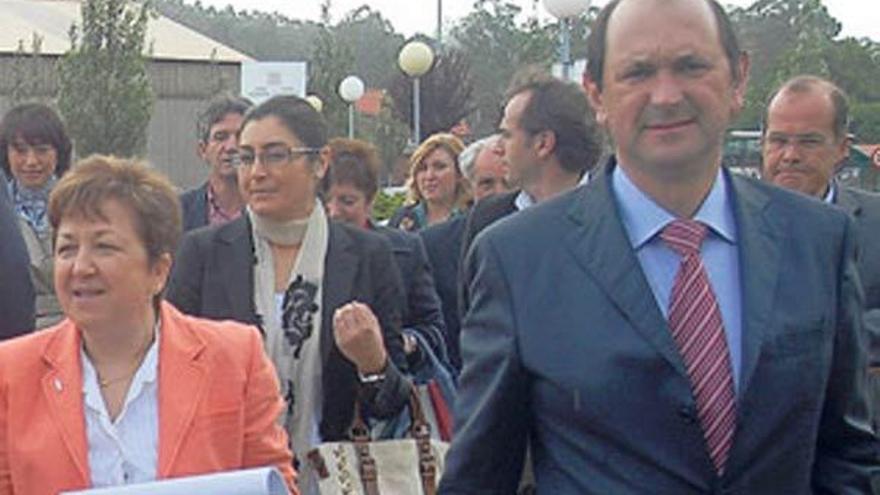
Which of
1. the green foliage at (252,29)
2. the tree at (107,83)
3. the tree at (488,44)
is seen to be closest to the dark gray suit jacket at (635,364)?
the tree at (107,83)

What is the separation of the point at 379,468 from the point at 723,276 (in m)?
1.81

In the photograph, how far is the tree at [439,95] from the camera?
3541cm

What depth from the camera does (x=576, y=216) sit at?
2625mm

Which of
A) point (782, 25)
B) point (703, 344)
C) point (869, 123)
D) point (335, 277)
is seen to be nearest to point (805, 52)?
point (869, 123)

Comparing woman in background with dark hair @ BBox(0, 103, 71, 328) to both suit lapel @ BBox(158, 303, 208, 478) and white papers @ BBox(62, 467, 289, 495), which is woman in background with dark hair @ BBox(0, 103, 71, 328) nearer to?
suit lapel @ BBox(158, 303, 208, 478)

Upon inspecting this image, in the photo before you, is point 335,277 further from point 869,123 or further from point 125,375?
point 869,123

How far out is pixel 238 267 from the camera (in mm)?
4258

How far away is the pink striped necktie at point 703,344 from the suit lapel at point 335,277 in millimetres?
1838

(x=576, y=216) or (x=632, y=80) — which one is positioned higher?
(x=632, y=80)

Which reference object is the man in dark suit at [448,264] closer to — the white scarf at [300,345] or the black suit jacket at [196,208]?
the white scarf at [300,345]

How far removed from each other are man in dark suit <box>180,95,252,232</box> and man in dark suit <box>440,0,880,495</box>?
10.9 feet

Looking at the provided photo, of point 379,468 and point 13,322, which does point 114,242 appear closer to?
point 379,468

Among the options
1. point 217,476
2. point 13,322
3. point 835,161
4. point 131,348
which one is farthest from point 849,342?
point 13,322

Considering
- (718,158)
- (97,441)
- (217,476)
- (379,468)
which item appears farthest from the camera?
(379,468)
